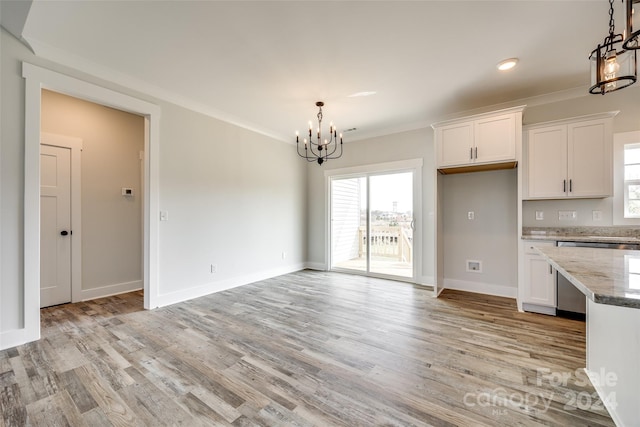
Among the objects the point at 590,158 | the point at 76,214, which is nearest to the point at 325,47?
the point at 590,158

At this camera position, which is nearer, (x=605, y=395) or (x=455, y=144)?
(x=605, y=395)

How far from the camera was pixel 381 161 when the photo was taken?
16.4 feet

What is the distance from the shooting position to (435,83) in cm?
325

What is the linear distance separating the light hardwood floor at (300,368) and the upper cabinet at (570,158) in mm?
1553

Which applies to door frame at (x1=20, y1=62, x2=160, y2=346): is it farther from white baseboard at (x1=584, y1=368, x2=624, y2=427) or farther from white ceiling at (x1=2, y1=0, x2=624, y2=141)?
white baseboard at (x1=584, y1=368, x2=624, y2=427)

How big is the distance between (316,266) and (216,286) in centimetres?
230

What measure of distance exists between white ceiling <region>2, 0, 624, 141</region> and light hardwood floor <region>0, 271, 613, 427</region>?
2.77 metres

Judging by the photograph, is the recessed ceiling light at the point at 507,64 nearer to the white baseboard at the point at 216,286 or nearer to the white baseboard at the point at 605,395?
the white baseboard at the point at 605,395

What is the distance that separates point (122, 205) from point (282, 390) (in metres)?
3.91

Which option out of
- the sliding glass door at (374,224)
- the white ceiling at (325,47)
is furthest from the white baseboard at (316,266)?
the white ceiling at (325,47)

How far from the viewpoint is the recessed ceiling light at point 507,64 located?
274 centimetres

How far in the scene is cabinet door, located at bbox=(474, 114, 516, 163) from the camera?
335 centimetres

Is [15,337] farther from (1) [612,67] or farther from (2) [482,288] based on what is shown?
(2) [482,288]

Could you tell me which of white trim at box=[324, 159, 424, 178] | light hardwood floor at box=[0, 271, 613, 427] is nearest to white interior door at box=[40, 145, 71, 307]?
light hardwood floor at box=[0, 271, 613, 427]
